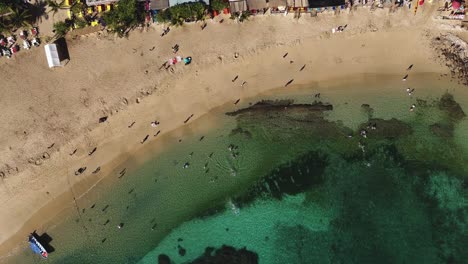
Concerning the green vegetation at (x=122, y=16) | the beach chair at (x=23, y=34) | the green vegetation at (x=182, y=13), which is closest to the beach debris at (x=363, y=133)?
the green vegetation at (x=182, y=13)

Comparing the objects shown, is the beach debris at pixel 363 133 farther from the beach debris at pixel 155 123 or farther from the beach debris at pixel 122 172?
the beach debris at pixel 122 172

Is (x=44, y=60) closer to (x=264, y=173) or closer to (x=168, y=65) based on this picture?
(x=168, y=65)

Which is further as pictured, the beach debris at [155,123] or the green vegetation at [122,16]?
the beach debris at [155,123]

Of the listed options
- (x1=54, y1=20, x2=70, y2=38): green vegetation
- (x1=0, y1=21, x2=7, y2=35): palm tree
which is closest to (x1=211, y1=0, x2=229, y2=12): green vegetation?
(x1=54, y1=20, x2=70, y2=38): green vegetation

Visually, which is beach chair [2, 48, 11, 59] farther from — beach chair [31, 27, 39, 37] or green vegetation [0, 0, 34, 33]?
beach chair [31, 27, 39, 37]

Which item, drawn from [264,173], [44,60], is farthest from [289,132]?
[44,60]

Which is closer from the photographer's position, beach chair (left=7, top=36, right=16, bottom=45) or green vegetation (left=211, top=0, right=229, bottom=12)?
green vegetation (left=211, top=0, right=229, bottom=12)
